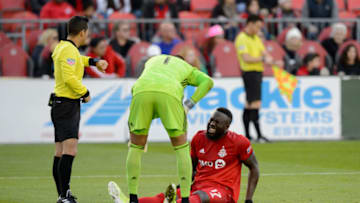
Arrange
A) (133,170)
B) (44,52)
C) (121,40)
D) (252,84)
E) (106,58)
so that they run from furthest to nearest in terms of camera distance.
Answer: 1. (121,40)
2. (44,52)
3. (106,58)
4. (252,84)
5. (133,170)

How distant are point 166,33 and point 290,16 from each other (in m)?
4.22

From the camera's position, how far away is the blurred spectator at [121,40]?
19359 millimetres

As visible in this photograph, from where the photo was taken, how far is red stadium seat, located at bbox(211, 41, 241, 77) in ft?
64.3

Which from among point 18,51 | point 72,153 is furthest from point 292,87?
point 72,153

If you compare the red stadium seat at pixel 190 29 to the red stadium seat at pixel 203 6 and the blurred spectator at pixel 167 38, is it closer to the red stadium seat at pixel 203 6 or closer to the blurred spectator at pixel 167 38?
the blurred spectator at pixel 167 38

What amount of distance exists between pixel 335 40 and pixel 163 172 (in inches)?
380

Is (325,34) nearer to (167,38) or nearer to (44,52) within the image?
(167,38)

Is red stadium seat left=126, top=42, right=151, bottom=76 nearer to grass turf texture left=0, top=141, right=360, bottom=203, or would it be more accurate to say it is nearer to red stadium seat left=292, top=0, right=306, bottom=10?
grass turf texture left=0, top=141, right=360, bottom=203

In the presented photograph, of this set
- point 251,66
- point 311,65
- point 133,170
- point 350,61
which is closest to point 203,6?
point 311,65

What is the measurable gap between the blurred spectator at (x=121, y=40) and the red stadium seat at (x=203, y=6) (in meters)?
3.27

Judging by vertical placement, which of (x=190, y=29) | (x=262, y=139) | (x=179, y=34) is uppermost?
(x=190, y=29)

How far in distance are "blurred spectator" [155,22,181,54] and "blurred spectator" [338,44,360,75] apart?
13.8 ft

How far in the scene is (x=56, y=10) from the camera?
782 inches

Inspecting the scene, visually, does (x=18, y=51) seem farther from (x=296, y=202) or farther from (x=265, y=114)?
(x=296, y=202)
